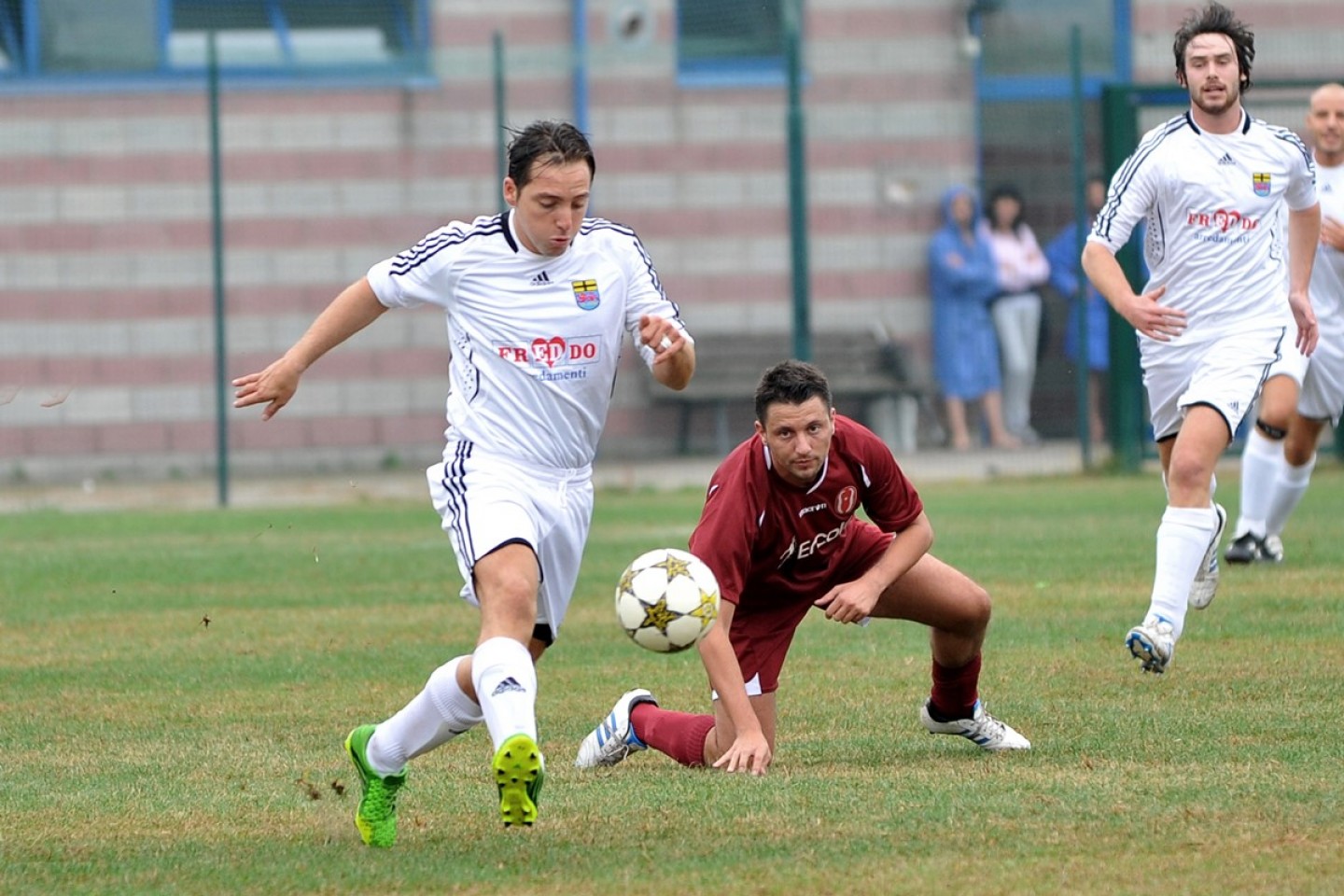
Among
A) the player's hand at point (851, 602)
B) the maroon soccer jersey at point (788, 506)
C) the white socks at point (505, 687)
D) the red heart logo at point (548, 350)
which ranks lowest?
the white socks at point (505, 687)

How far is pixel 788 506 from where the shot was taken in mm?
6160

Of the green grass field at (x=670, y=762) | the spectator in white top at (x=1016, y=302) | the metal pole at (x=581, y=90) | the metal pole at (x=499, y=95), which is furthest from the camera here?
the metal pole at (x=581, y=90)

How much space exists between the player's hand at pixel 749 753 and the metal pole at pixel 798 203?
38.3 ft

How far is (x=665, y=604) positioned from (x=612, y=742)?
3.42ft

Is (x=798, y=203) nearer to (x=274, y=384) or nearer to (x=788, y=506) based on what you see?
(x=788, y=506)

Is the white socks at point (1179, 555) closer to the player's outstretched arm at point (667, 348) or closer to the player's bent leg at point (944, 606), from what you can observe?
the player's bent leg at point (944, 606)

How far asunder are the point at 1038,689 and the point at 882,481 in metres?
1.62

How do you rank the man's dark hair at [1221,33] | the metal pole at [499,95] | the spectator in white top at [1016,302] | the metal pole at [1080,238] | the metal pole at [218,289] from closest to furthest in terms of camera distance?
the man's dark hair at [1221,33] → the metal pole at [218,289] → the metal pole at [1080,238] → the metal pole at [499,95] → the spectator in white top at [1016,302]

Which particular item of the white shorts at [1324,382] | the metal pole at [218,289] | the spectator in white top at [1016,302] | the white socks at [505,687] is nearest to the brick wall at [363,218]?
the metal pole at [218,289]

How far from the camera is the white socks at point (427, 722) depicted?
5273 millimetres

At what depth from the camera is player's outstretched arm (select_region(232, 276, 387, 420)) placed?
5.55 m

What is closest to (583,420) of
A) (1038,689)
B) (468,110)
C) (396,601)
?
(1038,689)

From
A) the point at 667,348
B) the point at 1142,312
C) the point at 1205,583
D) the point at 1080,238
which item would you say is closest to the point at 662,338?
the point at 667,348

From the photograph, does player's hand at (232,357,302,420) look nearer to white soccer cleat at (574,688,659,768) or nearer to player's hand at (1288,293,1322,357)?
white soccer cleat at (574,688,659,768)
